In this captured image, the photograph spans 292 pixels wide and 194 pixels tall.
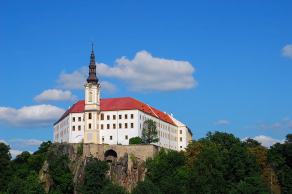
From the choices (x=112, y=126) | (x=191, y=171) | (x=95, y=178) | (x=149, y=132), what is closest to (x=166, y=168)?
(x=191, y=171)

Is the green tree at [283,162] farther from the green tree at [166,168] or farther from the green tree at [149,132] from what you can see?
the green tree at [149,132]

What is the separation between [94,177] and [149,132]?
70.5ft

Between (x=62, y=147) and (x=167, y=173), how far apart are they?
19.3 m

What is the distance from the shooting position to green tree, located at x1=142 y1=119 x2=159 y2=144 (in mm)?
108562

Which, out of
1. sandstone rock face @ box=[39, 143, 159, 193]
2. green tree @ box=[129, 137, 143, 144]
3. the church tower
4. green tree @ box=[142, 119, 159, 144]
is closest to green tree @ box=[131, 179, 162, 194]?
sandstone rock face @ box=[39, 143, 159, 193]

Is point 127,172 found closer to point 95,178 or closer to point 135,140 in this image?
point 95,178

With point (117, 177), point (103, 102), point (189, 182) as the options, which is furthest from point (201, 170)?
point (103, 102)

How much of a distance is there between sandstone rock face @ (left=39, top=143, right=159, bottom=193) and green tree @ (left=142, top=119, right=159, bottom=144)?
7.93 metres

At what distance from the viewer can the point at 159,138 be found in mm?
116438

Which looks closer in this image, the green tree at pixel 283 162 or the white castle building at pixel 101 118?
the green tree at pixel 283 162

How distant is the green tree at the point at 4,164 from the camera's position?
95.4m

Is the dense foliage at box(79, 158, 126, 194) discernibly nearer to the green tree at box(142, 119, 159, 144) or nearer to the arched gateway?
the arched gateway

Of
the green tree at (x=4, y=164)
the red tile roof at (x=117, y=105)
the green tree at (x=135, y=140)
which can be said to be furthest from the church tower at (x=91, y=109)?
the green tree at (x=4, y=164)

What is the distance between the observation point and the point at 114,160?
318ft
